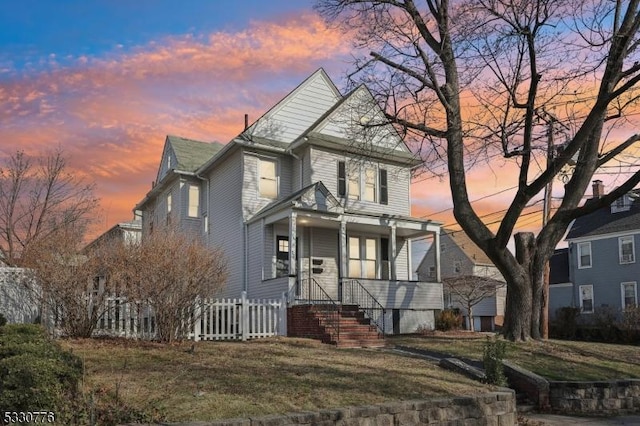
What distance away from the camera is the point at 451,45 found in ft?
54.3

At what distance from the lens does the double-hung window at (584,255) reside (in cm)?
3781

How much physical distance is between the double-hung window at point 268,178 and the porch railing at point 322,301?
151 inches

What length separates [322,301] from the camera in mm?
18203

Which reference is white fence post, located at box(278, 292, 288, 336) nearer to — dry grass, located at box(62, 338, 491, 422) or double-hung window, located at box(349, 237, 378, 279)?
dry grass, located at box(62, 338, 491, 422)

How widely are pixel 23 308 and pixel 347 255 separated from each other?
36.3ft

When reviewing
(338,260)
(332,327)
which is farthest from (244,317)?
(338,260)

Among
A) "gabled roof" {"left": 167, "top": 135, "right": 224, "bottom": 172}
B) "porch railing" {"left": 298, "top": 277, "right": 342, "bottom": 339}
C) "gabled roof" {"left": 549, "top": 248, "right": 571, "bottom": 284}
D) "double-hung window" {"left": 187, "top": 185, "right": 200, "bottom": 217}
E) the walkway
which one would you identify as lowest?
the walkway

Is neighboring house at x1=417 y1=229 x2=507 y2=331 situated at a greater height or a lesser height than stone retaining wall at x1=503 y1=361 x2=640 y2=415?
greater

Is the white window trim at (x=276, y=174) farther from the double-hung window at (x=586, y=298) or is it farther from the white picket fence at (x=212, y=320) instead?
the double-hung window at (x=586, y=298)

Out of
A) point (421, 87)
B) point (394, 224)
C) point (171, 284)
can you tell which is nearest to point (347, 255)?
point (394, 224)

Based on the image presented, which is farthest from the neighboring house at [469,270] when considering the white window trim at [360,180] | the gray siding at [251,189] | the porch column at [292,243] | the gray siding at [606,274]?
the porch column at [292,243]

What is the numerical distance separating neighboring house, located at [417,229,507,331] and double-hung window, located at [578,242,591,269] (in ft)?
24.1

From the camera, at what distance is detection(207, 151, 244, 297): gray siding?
70.1 ft

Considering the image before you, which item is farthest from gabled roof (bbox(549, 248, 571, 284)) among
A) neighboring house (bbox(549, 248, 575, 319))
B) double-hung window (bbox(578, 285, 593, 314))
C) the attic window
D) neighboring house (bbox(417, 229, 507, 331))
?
the attic window
